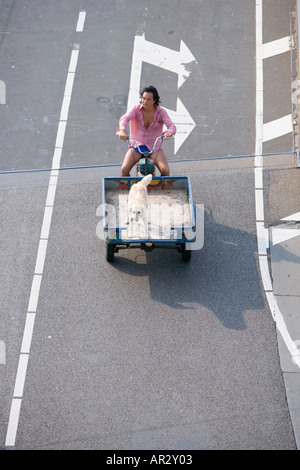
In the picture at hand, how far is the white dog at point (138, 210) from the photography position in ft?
28.8

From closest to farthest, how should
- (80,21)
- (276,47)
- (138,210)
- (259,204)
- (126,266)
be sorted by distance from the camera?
(138,210) < (126,266) < (259,204) < (276,47) < (80,21)

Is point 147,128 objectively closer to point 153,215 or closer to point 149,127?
point 149,127

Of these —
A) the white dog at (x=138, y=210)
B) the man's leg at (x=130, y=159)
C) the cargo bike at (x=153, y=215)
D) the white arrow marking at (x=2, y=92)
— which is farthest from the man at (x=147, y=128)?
the white arrow marking at (x=2, y=92)

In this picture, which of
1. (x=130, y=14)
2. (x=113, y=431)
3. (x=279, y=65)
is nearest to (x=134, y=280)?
(x=113, y=431)

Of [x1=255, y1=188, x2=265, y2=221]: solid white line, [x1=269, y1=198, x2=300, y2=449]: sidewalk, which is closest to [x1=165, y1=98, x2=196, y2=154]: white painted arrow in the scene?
[x1=255, y1=188, x2=265, y2=221]: solid white line

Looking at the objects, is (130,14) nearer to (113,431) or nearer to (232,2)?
(232,2)

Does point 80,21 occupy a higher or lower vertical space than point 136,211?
higher

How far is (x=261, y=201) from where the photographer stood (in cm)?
1058

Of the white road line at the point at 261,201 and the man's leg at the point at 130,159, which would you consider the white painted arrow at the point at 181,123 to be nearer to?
the white road line at the point at 261,201

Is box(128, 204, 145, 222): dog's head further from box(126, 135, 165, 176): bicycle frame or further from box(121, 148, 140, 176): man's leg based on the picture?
box(121, 148, 140, 176): man's leg

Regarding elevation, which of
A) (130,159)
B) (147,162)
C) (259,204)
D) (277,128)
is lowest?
(259,204)

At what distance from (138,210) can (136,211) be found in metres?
0.03

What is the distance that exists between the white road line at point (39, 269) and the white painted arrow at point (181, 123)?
199cm

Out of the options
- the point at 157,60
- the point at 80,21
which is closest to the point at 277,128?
the point at 157,60
